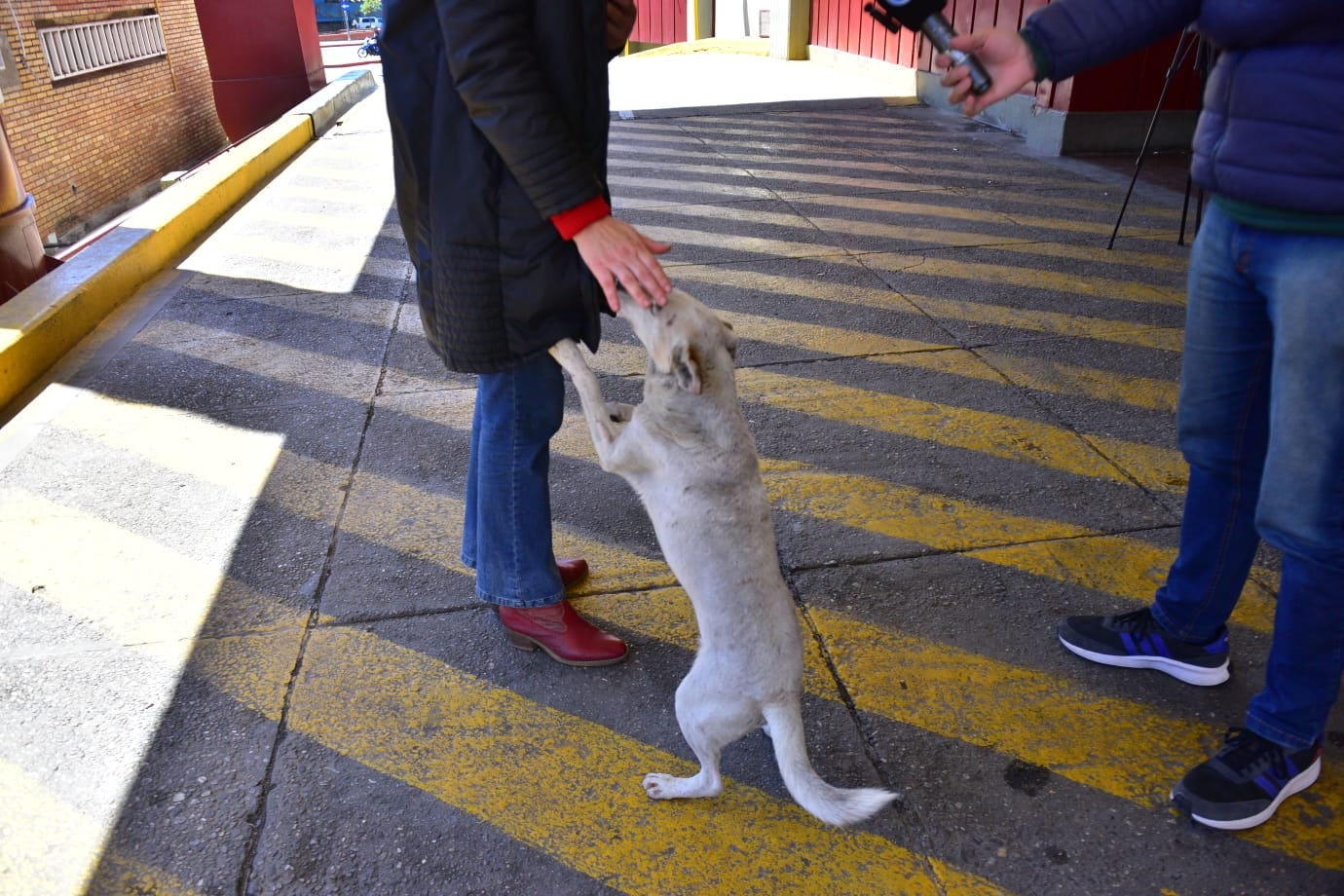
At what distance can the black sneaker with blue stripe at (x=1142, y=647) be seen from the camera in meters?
2.94

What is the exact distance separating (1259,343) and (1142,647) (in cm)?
108

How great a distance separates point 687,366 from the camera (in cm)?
257

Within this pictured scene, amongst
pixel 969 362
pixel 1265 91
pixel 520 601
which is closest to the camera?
pixel 1265 91

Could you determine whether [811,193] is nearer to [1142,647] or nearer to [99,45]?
[1142,647]

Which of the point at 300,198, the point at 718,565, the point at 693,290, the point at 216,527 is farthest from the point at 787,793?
the point at 300,198

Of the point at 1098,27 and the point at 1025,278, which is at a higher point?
the point at 1098,27

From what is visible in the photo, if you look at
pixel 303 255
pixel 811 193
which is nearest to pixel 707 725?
pixel 303 255

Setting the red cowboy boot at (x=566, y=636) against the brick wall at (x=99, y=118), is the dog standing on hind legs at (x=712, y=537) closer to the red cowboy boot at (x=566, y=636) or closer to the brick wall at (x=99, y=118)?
the red cowboy boot at (x=566, y=636)

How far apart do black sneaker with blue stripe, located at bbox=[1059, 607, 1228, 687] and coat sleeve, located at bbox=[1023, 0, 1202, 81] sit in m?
1.74

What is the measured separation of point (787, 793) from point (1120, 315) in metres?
4.28

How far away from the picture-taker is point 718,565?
2.56 metres

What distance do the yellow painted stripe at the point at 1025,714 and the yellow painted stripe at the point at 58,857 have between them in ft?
5.05

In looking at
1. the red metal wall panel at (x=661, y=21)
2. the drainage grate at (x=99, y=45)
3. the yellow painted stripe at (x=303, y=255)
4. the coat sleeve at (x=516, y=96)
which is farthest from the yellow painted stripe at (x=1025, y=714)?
the red metal wall panel at (x=661, y=21)

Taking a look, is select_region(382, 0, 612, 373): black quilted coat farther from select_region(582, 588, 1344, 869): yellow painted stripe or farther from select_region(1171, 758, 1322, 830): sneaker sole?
select_region(1171, 758, 1322, 830): sneaker sole
